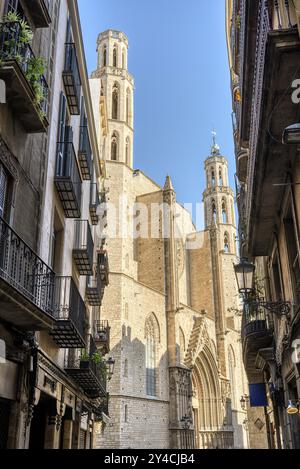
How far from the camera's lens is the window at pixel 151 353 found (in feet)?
99.1

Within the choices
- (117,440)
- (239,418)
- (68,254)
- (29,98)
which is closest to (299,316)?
(29,98)

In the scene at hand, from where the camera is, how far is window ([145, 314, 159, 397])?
30.2 metres

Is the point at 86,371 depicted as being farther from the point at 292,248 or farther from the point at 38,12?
the point at 38,12

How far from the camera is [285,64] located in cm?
552

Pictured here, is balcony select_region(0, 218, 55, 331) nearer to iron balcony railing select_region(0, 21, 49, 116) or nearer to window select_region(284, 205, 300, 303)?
iron balcony railing select_region(0, 21, 49, 116)

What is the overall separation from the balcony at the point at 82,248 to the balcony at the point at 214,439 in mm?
27285

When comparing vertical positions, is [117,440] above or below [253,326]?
below

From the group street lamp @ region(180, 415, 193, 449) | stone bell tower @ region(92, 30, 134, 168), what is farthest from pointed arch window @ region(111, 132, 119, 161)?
street lamp @ region(180, 415, 193, 449)

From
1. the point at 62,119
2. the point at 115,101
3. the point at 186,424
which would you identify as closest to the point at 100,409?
the point at 62,119

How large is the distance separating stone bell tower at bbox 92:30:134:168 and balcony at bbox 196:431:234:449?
65.8ft

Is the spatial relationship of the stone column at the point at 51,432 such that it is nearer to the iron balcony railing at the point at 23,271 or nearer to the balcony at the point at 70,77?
the iron balcony railing at the point at 23,271

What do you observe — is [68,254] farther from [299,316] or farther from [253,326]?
[299,316]

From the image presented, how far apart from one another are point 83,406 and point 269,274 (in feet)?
20.0

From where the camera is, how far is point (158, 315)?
3284cm
